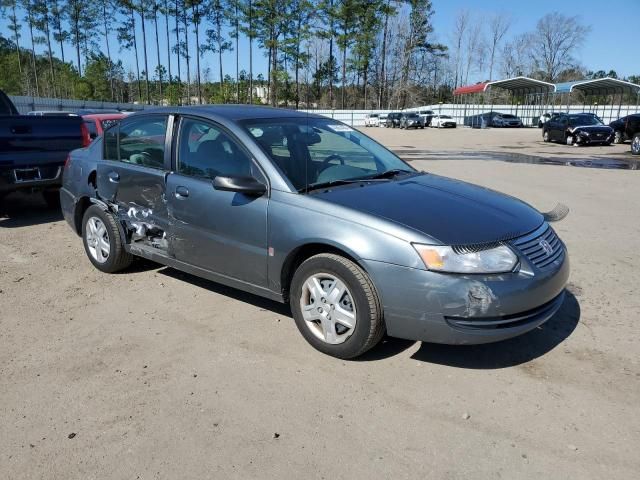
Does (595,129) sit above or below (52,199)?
above

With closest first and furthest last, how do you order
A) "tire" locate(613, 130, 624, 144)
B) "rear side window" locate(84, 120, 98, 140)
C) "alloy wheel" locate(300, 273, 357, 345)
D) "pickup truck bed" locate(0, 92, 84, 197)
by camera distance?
1. "alloy wheel" locate(300, 273, 357, 345)
2. "pickup truck bed" locate(0, 92, 84, 197)
3. "rear side window" locate(84, 120, 98, 140)
4. "tire" locate(613, 130, 624, 144)

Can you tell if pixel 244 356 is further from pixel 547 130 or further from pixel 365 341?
pixel 547 130

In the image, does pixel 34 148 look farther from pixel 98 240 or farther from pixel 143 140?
pixel 143 140

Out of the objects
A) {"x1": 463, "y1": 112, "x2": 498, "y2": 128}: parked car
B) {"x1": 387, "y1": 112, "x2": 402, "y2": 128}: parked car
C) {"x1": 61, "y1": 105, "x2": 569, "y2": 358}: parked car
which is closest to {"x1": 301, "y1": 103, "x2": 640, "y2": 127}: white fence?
{"x1": 463, "y1": 112, "x2": 498, "y2": 128}: parked car

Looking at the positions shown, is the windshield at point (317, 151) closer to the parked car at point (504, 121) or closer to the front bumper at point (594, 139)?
the front bumper at point (594, 139)

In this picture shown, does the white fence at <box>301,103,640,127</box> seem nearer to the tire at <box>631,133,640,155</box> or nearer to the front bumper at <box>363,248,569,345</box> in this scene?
the tire at <box>631,133,640,155</box>

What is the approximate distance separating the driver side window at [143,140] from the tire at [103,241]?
61 centimetres

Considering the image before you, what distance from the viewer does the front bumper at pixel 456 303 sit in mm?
3188

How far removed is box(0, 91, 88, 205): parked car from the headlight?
20.6 ft

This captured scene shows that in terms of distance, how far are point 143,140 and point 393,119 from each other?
46567 millimetres

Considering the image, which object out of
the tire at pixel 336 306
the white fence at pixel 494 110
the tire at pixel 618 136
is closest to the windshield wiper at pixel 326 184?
the tire at pixel 336 306

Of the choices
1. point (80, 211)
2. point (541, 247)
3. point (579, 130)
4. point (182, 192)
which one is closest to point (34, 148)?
point (80, 211)

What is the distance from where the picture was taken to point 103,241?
5.41m

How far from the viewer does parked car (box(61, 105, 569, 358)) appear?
325cm
